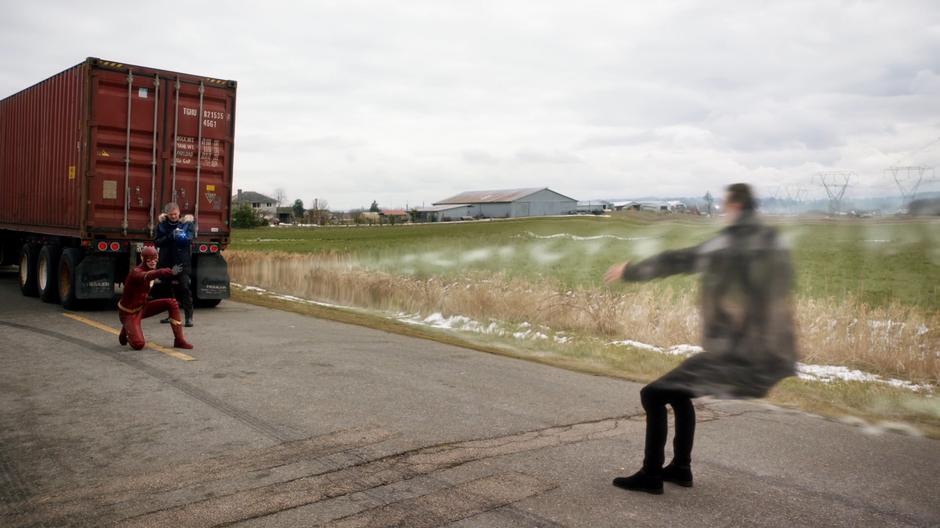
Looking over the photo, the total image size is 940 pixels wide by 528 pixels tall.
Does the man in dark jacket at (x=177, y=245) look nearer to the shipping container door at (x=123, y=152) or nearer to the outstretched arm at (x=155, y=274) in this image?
the outstretched arm at (x=155, y=274)

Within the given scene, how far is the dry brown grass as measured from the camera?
1058 centimetres

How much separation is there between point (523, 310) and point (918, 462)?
31.7ft

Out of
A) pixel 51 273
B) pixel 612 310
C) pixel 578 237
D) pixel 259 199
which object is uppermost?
pixel 259 199

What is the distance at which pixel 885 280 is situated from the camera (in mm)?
25500

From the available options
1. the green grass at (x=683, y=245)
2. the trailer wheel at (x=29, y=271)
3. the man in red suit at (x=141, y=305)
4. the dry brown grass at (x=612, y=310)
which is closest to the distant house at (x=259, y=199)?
the green grass at (x=683, y=245)

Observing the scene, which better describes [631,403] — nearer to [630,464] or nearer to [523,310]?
[630,464]

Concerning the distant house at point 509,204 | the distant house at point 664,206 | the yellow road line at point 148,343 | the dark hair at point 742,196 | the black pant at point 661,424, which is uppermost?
the distant house at point 509,204

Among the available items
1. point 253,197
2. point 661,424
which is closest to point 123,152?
point 661,424

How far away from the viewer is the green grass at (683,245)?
2244 centimetres

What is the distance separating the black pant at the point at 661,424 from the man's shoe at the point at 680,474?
3 cm

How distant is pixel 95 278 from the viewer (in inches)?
556

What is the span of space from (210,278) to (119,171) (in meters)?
2.58

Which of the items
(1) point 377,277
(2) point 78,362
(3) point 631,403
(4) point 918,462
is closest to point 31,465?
(2) point 78,362

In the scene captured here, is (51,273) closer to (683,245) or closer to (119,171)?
(119,171)
